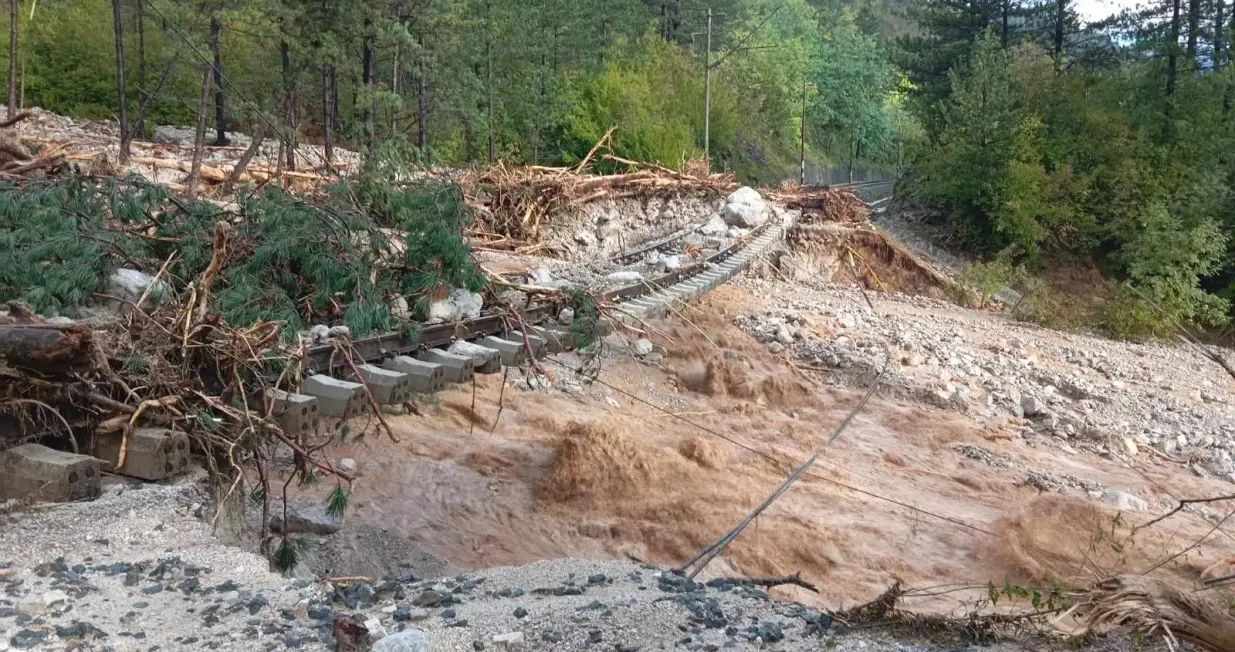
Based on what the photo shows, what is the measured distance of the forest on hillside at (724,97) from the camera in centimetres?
1877

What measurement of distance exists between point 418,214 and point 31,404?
344 centimetres

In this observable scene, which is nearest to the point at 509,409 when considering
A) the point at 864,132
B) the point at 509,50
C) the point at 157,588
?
the point at 157,588

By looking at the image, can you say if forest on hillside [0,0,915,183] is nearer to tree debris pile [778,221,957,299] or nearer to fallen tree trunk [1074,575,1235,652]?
tree debris pile [778,221,957,299]

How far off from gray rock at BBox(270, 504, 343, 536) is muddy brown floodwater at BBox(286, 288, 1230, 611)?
0.97 ft

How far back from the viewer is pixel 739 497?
22.6 ft

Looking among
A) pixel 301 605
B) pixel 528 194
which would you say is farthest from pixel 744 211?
pixel 301 605

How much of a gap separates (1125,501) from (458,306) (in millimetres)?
5729

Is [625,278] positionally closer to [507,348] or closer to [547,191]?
[507,348]

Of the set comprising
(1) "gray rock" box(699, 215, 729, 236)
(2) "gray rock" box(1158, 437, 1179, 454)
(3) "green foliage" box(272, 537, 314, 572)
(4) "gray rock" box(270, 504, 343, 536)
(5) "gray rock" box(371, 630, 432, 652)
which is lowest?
(2) "gray rock" box(1158, 437, 1179, 454)

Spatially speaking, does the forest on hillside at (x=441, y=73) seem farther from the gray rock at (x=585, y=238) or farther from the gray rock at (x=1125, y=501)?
the gray rock at (x=1125, y=501)

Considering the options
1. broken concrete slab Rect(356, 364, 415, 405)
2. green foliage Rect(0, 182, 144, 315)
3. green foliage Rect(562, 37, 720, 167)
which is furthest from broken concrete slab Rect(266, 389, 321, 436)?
green foliage Rect(562, 37, 720, 167)

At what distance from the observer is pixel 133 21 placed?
2452 cm

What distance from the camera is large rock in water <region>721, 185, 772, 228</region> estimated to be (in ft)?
63.7

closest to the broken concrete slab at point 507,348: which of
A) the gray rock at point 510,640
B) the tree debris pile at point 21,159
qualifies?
Result: the gray rock at point 510,640
